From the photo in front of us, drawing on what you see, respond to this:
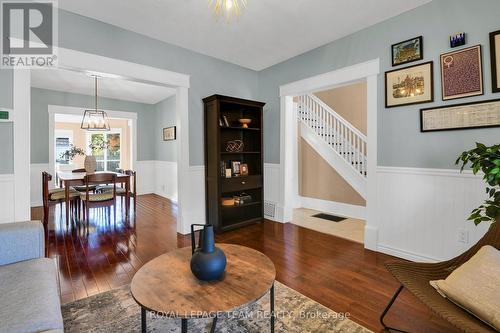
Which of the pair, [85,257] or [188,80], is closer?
[85,257]

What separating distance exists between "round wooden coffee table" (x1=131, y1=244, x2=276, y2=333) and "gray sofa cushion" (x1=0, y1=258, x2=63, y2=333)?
0.34 m

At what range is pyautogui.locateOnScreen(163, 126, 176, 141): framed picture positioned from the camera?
5969mm

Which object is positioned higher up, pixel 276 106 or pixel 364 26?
pixel 364 26

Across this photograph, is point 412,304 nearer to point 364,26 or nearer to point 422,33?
point 422,33

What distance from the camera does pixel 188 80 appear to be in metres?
3.61

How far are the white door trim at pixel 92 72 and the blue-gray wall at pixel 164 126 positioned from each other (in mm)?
2496

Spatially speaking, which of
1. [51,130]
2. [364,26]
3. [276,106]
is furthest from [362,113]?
[51,130]

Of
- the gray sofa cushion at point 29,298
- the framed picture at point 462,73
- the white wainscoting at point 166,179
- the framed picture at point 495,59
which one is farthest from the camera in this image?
the white wainscoting at point 166,179

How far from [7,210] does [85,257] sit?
2.79 feet

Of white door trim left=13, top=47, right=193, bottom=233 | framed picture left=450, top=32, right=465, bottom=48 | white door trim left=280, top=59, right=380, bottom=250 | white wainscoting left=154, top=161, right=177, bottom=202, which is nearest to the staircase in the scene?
white door trim left=280, top=59, right=380, bottom=250

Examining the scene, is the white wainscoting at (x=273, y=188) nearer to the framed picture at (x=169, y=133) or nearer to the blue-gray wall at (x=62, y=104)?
the framed picture at (x=169, y=133)

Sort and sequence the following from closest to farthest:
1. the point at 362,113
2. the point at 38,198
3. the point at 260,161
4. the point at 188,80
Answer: the point at 188,80 < the point at 260,161 < the point at 362,113 < the point at 38,198

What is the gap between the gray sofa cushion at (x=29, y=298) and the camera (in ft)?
3.37

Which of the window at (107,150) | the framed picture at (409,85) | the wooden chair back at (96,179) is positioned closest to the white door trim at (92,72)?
the wooden chair back at (96,179)
